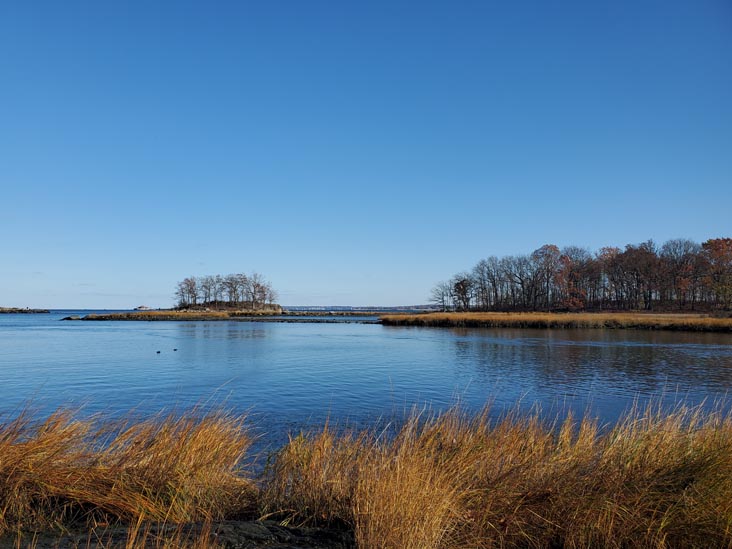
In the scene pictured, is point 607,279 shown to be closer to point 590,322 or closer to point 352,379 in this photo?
point 590,322

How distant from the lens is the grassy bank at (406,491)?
4.16 metres

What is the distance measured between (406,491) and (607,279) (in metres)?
120

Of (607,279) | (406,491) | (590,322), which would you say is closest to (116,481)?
(406,491)

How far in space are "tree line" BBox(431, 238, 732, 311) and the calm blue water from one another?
73562 mm

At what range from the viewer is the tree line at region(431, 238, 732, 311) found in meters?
96.1

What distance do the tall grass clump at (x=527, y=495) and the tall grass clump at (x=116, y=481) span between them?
0.73 meters

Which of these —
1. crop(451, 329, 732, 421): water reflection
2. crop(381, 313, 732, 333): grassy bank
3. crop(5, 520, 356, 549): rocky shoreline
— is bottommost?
crop(451, 329, 732, 421): water reflection

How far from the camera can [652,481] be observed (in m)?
4.95

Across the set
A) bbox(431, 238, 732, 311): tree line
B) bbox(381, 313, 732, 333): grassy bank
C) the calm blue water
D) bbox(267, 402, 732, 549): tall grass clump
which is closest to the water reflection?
the calm blue water

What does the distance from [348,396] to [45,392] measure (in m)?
11.1

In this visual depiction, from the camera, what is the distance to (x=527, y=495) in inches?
189

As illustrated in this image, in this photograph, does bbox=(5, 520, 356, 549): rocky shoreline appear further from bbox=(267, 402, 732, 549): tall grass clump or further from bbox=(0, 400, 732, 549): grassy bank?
bbox=(267, 402, 732, 549): tall grass clump

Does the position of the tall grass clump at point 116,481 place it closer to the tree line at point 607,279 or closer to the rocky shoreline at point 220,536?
the rocky shoreline at point 220,536

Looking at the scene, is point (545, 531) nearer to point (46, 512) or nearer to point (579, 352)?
point (46, 512)
